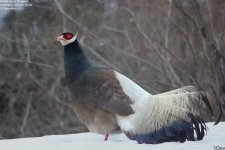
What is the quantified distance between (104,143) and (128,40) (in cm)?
101

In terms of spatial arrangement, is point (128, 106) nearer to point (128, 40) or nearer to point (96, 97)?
point (96, 97)

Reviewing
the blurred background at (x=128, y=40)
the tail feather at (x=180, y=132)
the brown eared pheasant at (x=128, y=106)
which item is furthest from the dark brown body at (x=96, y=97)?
the blurred background at (x=128, y=40)

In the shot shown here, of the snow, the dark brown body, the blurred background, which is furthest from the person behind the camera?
the blurred background

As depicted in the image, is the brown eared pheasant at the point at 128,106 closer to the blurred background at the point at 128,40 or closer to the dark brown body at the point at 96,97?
the dark brown body at the point at 96,97

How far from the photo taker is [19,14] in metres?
2.37

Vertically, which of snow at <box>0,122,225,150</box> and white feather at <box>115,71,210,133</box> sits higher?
white feather at <box>115,71,210,133</box>

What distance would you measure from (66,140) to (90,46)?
101cm

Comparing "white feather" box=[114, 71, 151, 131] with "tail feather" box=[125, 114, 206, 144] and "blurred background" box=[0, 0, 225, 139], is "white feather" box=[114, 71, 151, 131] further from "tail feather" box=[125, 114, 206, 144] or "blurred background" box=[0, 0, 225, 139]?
"blurred background" box=[0, 0, 225, 139]

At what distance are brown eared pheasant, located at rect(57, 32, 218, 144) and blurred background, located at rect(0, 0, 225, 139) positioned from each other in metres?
0.55

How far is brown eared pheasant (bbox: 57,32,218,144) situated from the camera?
1.57 metres

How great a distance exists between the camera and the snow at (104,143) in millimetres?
1527

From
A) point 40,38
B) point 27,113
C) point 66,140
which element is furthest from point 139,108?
point 27,113

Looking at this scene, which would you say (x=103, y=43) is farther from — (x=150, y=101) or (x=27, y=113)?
(x=150, y=101)

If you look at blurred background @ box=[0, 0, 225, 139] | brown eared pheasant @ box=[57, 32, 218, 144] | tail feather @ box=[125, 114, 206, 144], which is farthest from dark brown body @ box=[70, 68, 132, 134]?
blurred background @ box=[0, 0, 225, 139]
